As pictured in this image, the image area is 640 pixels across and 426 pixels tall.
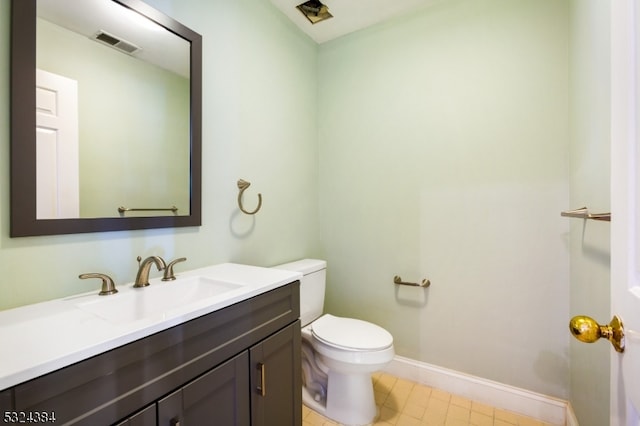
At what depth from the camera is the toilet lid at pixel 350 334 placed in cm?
148

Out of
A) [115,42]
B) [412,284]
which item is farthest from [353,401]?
[115,42]

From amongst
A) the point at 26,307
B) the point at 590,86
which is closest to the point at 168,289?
the point at 26,307

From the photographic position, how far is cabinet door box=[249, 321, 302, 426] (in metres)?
1.05

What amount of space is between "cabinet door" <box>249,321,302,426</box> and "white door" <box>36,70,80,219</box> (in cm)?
84

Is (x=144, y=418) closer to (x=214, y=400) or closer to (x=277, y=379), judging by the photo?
(x=214, y=400)

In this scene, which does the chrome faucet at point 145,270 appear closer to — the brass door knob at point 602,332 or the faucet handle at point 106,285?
the faucet handle at point 106,285

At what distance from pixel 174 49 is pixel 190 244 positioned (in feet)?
2.96

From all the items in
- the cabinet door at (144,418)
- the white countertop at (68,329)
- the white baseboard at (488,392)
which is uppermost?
the white countertop at (68,329)

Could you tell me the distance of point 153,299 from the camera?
1.08 metres

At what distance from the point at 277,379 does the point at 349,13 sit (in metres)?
2.15

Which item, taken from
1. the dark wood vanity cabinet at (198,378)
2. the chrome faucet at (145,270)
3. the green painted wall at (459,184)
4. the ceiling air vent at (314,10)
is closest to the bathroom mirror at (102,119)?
the chrome faucet at (145,270)

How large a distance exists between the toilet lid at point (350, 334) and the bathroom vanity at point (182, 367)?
1.04ft

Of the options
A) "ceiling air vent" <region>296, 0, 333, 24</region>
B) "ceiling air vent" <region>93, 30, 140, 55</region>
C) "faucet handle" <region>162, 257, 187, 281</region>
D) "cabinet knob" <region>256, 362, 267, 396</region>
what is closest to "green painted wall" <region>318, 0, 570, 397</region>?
"ceiling air vent" <region>296, 0, 333, 24</region>

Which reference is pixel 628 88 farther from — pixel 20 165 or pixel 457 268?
pixel 20 165
